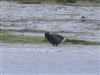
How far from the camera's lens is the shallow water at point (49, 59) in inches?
500

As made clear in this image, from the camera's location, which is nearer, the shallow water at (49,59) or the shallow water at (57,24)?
the shallow water at (49,59)

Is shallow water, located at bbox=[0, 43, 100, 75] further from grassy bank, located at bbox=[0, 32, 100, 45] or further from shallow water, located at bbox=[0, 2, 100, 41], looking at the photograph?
shallow water, located at bbox=[0, 2, 100, 41]

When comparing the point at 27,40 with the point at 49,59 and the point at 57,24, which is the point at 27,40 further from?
the point at 57,24

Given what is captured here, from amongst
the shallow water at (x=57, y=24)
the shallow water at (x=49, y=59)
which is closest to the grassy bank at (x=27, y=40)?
the shallow water at (x=49, y=59)

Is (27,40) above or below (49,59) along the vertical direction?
below

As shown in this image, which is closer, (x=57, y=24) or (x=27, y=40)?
(x=27, y=40)

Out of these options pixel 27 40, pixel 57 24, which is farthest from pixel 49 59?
pixel 57 24

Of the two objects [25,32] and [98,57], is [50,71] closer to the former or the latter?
[98,57]

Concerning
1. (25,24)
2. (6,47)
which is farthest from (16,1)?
(6,47)

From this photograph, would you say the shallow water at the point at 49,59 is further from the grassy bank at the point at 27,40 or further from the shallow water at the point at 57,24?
the shallow water at the point at 57,24

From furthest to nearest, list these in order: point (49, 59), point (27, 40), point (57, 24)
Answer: point (57, 24) < point (27, 40) < point (49, 59)

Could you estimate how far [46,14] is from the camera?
3219 cm

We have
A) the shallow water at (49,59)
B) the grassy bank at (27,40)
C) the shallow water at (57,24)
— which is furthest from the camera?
the shallow water at (57,24)

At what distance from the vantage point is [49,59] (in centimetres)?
1458
